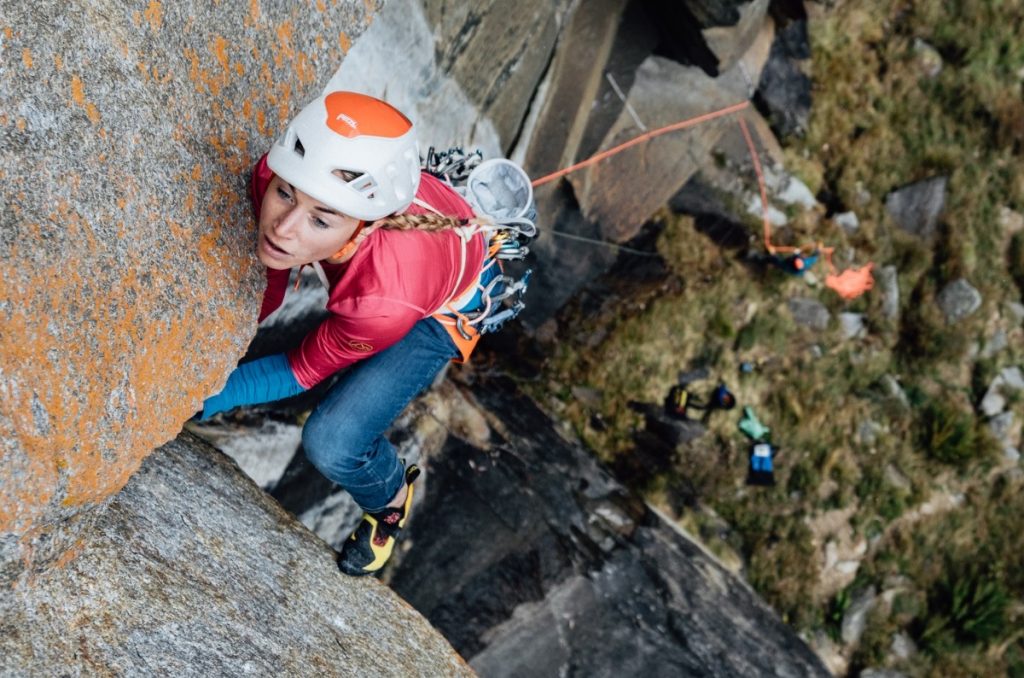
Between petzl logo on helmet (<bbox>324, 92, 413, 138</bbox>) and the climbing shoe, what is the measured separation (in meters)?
1.95

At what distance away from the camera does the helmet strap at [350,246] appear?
3.16 meters

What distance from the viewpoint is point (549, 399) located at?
25.0 feet

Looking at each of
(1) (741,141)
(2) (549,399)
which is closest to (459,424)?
(2) (549,399)

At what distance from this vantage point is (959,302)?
8727 mm

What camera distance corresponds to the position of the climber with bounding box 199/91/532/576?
2.90 metres

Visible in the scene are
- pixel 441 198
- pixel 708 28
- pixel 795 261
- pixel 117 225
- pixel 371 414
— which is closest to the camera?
pixel 117 225

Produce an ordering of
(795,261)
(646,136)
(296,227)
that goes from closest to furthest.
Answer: (296,227), (646,136), (795,261)

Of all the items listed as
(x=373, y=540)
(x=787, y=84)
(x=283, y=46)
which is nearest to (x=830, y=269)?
(x=787, y=84)

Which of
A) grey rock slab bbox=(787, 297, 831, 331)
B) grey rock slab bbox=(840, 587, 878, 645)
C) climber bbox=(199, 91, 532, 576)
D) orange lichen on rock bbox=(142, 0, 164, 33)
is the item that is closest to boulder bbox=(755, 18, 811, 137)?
grey rock slab bbox=(787, 297, 831, 331)

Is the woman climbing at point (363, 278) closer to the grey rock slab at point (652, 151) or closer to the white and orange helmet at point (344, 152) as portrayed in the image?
the white and orange helmet at point (344, 152)

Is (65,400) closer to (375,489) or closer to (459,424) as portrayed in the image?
(375,489)

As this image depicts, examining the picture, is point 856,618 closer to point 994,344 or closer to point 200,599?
point 994,344

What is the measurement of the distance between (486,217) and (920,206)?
6.29 metres

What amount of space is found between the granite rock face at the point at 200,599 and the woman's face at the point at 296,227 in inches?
37.8
